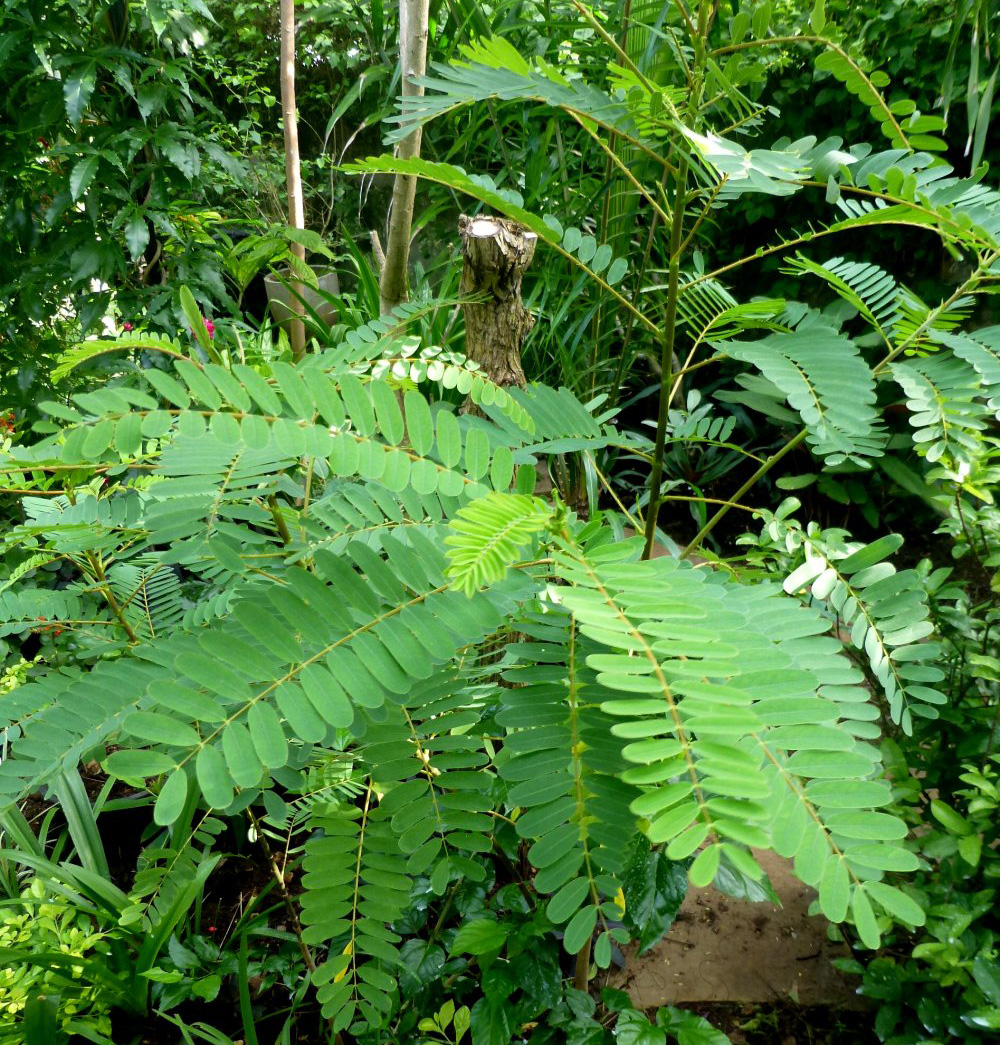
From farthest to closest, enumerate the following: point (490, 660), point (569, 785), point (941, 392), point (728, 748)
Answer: point (490, 660), point (941, 392), point (569, 785), point (728, 748)

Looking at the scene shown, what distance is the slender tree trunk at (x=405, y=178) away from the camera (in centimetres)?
146

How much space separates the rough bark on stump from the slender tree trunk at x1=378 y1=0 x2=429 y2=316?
0.21m

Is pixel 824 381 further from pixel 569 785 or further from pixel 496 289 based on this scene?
pixel 496 289

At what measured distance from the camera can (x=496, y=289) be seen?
133 centimetres

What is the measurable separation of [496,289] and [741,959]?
133 centimetres

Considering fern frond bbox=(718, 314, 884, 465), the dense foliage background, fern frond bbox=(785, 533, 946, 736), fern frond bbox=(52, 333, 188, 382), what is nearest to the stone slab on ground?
the dense foliage background

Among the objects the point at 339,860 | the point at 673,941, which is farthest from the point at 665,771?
the point at 673,941

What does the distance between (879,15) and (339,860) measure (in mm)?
3246

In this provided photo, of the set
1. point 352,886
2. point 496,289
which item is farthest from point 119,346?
point 496,289

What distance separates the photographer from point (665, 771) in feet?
1.37

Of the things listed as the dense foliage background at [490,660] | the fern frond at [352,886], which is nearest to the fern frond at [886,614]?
the dense foliage background at [490,660]

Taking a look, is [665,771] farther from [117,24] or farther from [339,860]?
[117,24]

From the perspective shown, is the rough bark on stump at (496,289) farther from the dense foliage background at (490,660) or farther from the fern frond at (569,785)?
the fern frond at (569,785)

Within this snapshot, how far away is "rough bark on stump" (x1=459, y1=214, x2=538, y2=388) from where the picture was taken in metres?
1.28
